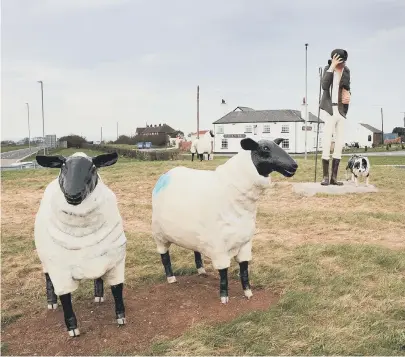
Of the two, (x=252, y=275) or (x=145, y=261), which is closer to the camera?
(x=252, y=275)

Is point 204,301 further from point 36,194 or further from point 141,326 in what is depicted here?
point 36,194

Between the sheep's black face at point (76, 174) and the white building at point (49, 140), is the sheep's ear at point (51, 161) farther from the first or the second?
the white building at point (49, 140)

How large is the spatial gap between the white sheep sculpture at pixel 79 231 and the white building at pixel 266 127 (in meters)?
43.3

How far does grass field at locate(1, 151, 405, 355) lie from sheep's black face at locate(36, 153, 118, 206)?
1617mm

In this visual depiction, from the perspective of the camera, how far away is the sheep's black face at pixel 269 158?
495 centimetres

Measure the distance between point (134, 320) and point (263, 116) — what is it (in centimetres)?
4713

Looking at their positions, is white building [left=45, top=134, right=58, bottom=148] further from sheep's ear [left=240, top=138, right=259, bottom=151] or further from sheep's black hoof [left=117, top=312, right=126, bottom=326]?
sheep's ear [left=240, top=138, right=259, bottom=151]

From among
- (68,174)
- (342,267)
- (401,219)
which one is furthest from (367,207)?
(68,174)

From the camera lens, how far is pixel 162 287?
6.18 metres

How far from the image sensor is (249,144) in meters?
4.96

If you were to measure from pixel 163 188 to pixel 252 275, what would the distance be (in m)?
2.02

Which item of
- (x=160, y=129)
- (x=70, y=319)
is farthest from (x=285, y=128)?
(x=160, y=129)

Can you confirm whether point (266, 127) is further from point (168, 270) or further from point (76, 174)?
point (76, 174)

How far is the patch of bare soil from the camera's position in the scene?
4531 mm
